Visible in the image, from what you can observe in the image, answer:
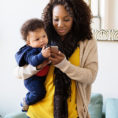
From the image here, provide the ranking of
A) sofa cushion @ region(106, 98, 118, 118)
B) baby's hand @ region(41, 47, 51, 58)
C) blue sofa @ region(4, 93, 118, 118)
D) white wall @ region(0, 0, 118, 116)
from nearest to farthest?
1. baby's hand @ region(41, 47, 51, 58)
2. sofa cushion @ region(106, 98, 118, 118)
3. blue sofa @ region(4, 93, 118, 118)
4. white wall @ region(0, 0, 118, 116)

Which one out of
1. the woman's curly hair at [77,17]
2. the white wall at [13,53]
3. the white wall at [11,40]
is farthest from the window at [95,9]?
the woman's curly hair at [77,17]

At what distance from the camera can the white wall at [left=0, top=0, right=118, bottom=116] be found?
7.05 ft

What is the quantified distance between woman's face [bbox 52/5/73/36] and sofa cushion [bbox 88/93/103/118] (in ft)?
3.48

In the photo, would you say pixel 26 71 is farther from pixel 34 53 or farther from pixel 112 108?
pixel 112 108

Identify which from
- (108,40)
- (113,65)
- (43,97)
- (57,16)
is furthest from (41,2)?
(43,97)

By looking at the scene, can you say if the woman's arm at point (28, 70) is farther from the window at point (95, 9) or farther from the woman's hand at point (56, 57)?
the window at point (95, 9)

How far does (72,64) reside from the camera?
1.15 m

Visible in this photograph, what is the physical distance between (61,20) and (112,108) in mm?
1041

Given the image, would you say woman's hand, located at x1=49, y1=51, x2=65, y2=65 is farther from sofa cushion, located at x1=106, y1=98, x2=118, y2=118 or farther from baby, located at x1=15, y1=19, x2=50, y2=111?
sofa cushion, located at x1=106, y1=98, x2=118, y2=118

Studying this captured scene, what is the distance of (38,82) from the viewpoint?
3.83ft

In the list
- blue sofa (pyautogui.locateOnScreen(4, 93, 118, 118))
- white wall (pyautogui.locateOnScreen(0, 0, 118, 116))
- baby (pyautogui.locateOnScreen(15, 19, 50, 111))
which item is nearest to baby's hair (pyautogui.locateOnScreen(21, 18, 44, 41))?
baby (pyautogui.locateOnScreen(15, 19, 50, 111))

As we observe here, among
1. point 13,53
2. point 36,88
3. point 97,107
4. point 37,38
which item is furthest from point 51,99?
point 13,53

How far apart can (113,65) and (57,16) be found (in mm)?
1138

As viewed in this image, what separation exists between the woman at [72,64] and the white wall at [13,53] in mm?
984
